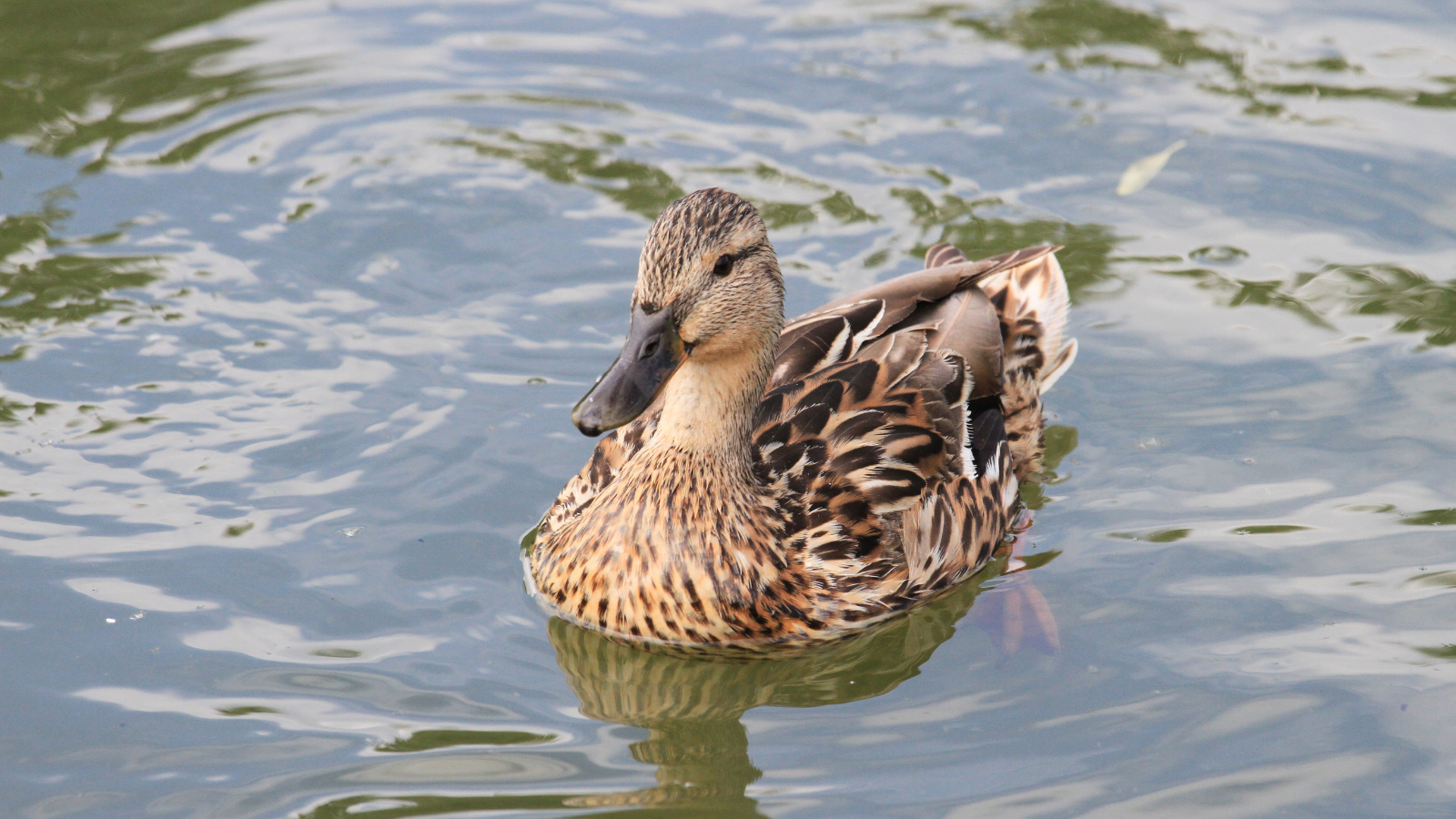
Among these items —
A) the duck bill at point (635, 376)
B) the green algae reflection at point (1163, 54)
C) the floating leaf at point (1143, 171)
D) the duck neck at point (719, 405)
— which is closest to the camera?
the duck bill at point (635, 376)

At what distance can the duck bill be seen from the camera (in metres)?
5.14

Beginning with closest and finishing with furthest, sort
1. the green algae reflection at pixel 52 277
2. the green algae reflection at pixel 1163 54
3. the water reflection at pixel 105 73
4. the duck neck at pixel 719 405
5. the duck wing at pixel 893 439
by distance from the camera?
the duck neck at pixel 719 405, the duck wing at pixel 893 439, the green algae reflection at pixel 52 277, the water reflection at pixel 105 73, the green algae reflection at pixel 1163 54

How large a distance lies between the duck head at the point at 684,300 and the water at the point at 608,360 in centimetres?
115

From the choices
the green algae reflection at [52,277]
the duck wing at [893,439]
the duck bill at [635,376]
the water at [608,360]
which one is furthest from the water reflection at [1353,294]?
the green algae reflection at [52,277]

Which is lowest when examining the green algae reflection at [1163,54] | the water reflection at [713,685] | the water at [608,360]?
the water reflection at [713,685]

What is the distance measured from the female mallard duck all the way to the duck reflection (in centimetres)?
10

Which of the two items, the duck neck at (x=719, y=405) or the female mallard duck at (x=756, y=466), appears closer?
the female mallard duck at (x=756, y=466)

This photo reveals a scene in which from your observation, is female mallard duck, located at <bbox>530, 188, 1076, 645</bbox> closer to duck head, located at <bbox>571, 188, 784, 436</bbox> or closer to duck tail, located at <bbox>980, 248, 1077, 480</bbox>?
duck head, located at <bbox>571, 188, 784, 436</bbox>

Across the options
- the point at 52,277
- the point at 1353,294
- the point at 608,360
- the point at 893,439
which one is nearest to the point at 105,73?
the point at 52,277

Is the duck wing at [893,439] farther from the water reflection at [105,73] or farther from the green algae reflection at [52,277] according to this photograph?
the water reflection at [105,73]

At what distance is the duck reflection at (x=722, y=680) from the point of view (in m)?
5.28

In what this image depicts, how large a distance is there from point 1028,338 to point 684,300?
2540 mm

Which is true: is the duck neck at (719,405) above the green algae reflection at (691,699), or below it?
above

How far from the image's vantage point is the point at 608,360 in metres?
7.60
